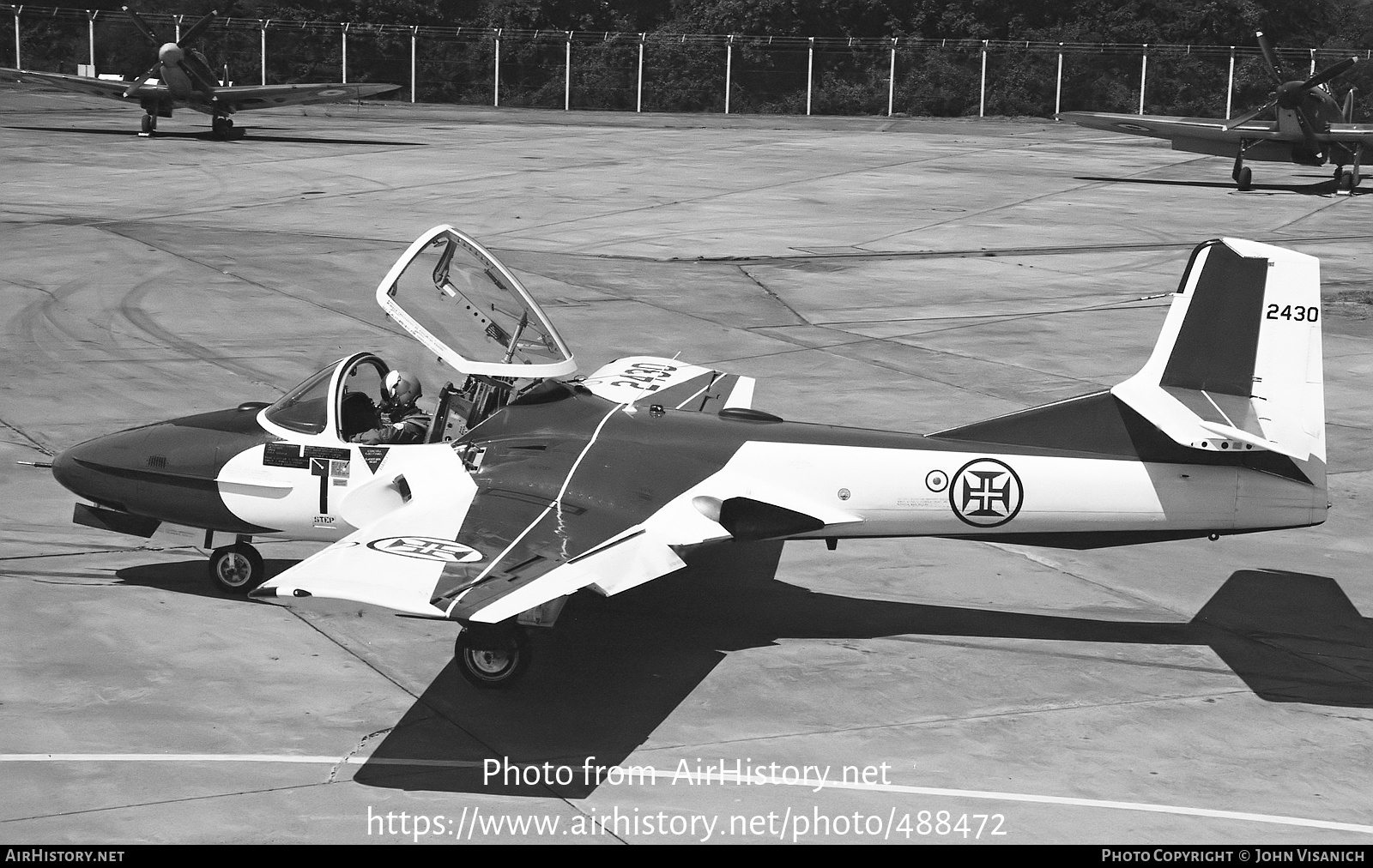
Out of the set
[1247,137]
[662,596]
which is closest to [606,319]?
[662,596]

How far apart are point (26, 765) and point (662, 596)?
5.28 m

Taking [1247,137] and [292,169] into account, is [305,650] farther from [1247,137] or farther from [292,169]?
[1247,137]

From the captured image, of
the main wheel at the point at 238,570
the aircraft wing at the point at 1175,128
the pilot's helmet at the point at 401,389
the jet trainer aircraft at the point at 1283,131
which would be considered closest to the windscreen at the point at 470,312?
the pilot's helmet at the point at 401,389

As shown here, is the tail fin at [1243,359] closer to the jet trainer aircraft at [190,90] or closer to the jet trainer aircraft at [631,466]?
the jet trainer aircraft at [631,466]

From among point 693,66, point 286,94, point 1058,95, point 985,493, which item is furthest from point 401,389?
point 693,66

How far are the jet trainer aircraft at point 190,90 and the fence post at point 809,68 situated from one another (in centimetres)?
2468

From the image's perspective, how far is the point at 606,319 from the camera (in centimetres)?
2234

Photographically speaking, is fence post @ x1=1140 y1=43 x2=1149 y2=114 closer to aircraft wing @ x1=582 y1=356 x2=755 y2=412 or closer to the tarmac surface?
the tarmac surface

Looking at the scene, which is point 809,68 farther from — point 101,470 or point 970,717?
point 970,717

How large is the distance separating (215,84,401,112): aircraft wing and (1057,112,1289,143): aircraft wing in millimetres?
25499

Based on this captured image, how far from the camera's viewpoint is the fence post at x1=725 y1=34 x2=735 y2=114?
66562mm

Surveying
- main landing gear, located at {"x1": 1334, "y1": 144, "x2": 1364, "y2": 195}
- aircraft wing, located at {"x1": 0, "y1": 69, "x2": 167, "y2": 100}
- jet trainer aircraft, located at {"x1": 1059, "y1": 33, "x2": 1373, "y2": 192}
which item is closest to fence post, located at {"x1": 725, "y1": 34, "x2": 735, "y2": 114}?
jet trainer aircraft, located at {"x1": 1059, "y1": 33, "x2": 1373, "y2": 192}

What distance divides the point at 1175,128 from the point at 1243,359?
3424 cm

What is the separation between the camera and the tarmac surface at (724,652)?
821 centimetres
